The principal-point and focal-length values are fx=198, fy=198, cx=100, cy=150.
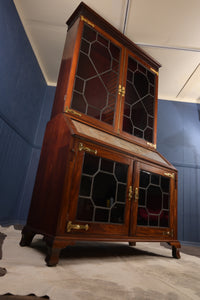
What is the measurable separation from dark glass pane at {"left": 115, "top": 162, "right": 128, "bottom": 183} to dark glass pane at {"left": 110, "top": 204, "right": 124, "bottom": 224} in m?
0.18

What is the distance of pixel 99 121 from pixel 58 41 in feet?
5.90

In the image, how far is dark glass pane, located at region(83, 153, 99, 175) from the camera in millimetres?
1244

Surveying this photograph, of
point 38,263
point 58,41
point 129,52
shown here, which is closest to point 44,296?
point 38,263

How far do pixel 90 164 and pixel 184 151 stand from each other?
2639 mm

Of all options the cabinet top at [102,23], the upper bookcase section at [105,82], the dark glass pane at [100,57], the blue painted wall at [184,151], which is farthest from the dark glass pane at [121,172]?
the blue painted wall at [184,151]

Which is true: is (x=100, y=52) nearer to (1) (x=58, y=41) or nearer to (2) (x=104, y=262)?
(1) (x=58, y=41)

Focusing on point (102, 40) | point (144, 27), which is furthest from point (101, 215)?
point (144, 27)

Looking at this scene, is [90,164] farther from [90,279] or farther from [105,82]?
[105,82]

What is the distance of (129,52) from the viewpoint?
2.12 meters

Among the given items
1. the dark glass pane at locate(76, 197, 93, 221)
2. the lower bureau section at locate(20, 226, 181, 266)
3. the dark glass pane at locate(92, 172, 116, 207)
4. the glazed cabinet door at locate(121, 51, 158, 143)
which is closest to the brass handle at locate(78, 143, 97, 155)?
the dark glass pane at locate(92, 172, 116, 207)

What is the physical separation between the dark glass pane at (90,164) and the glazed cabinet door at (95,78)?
400 millimetres

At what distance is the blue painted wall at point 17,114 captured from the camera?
216cm

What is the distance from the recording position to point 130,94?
202 centimetres

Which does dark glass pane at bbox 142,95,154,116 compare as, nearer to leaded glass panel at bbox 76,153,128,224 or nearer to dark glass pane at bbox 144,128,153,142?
dark glass pane at bbox 144,128,153,142
